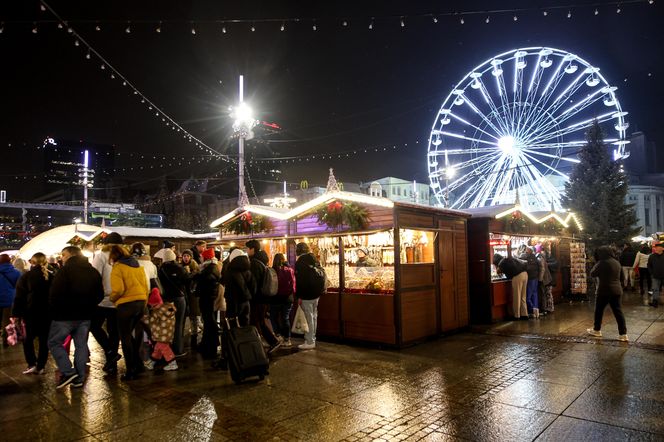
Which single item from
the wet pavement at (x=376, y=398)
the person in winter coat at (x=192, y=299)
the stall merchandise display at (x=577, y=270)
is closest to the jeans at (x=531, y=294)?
the wet pavement at (x=376, y=398)

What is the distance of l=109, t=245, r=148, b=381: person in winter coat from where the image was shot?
5.96 meters

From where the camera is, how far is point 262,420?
454cm

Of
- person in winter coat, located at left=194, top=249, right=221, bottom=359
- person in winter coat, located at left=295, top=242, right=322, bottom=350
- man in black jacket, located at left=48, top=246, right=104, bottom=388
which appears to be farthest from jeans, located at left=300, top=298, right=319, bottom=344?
man in black jacket, located at left=48, top=246, right=104, bottom=388

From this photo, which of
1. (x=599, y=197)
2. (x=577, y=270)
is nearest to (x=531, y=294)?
(x=577, y=270)

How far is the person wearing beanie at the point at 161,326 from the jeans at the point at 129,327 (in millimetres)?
225

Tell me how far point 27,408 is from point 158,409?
1.57m

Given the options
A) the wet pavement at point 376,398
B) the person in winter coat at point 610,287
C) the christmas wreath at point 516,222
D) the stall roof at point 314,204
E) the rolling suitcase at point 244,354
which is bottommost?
the wet pavement at point 376,398

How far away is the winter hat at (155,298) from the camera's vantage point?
649 cm

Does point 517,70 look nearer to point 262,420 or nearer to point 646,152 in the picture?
point 262,420

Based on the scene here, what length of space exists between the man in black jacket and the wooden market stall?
4344mm

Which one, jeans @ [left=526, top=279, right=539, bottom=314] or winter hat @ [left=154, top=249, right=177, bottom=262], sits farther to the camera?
jeans @ [left=526, top=279, right=539, bottom=314]

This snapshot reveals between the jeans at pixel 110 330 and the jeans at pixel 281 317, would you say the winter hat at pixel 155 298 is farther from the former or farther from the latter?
the jeans at pixel 281 317

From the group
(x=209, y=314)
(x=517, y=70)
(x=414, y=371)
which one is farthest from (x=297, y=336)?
(x=517, y=70)

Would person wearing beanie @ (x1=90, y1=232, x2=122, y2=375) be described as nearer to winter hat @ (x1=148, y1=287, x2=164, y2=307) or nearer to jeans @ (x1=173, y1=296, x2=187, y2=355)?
winter hat @ (x1=148, y1=287, x2=164, y2=307)
